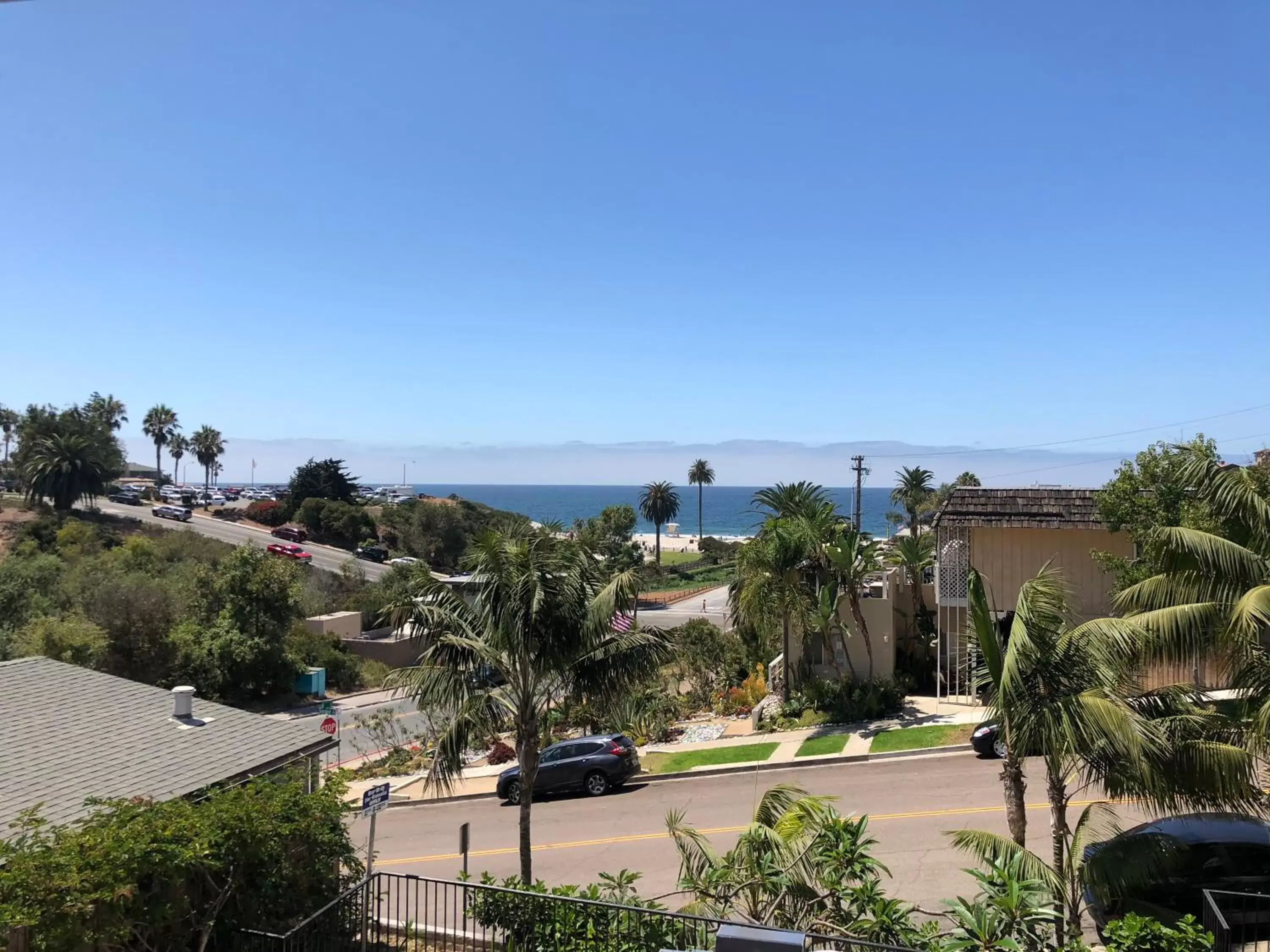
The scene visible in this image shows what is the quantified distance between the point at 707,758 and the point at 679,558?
98.5 meters

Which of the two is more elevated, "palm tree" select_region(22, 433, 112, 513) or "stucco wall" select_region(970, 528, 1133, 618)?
"palm tree" select_region(22, 433, 112, 513)

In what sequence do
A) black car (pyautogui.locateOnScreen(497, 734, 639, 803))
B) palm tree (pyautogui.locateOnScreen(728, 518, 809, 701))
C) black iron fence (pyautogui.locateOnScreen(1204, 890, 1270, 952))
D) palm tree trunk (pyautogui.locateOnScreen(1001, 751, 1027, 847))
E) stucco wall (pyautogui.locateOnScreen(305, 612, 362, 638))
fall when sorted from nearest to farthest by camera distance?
black iron fence (pyautogui.locateOnScreen(1204, 890, 1270, 952))
palm tree trunk (pyautogui.locateOnScreen(1001, 751, 1027, 847))
black car (pyautogui.locateOnScreen(497, 734, 639, 803))
palm tree (pyautogui.locateOnScreen(728, 518, 809, 701))
stucco wall (pyautogui.locateOnScreen(305, 612, 362, 638))

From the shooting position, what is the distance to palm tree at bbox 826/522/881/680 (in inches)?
955

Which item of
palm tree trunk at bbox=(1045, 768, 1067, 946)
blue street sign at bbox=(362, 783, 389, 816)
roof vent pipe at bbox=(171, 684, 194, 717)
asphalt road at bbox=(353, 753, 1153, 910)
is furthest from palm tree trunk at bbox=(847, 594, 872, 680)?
roof vent pipe at bbox=(171, 684, 194, 717)

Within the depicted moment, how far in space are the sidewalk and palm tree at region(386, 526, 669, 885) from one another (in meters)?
10.0

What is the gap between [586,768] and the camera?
20453 millimetres

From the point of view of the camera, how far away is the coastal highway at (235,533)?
7181 cm

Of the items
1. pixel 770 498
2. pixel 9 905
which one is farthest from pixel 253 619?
pixel 9 905

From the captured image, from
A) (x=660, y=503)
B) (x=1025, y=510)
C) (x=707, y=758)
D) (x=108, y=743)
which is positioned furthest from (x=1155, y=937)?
(x=660, y=503)

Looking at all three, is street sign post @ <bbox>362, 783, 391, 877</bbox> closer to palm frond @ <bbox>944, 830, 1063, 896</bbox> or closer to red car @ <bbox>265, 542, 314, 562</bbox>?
palm frond @ <bbox>944, 830, 1063, 896</bbox>

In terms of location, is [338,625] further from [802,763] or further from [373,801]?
[373,801]

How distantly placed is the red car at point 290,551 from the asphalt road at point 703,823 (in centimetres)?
4283

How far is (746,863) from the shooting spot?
8.18 metres

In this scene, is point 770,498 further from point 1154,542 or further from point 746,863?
point 746,863
